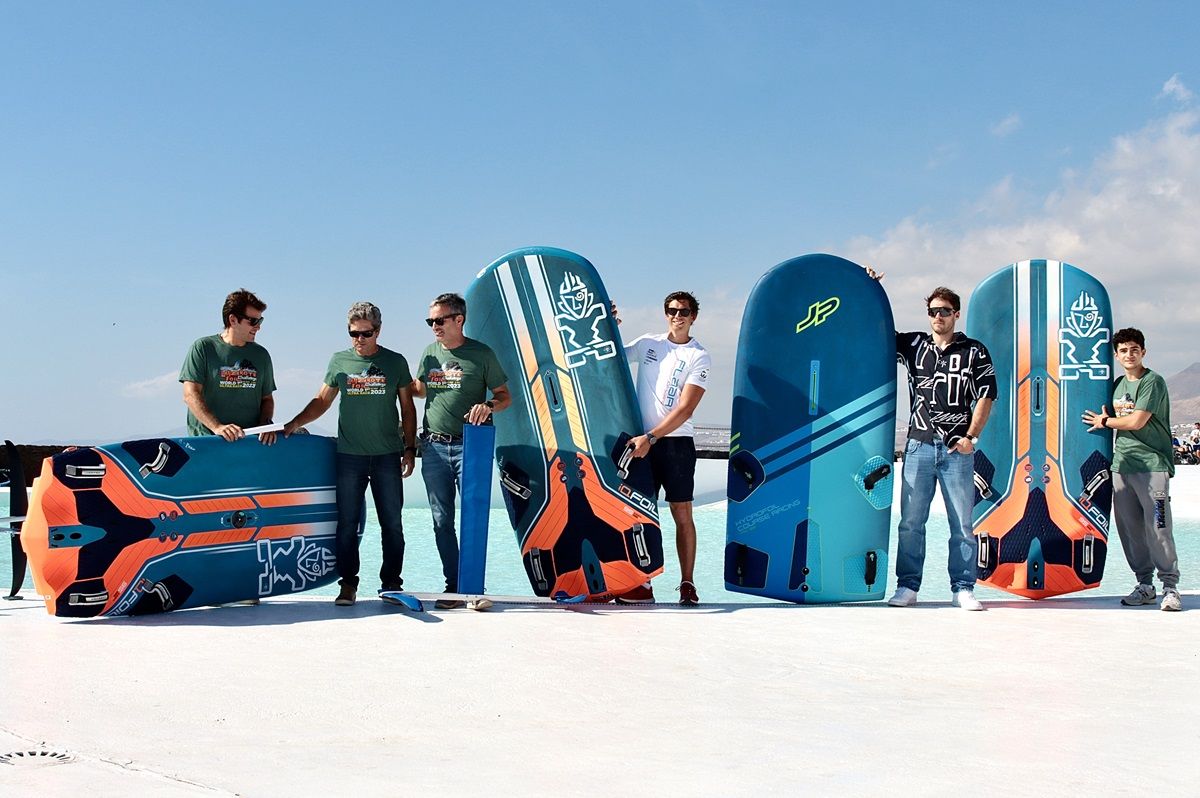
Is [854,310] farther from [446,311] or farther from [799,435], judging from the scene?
[446,311]

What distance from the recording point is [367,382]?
4211 mm

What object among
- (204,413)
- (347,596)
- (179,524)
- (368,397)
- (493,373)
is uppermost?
(493,373)

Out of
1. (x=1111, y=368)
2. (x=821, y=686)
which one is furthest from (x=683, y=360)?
(x=1111, y=368)

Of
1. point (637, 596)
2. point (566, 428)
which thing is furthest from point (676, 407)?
point (637, 596)

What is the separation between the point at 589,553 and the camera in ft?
15.1

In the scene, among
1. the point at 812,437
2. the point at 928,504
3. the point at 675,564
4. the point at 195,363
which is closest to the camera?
the point at 195,363

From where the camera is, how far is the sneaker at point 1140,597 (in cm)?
471

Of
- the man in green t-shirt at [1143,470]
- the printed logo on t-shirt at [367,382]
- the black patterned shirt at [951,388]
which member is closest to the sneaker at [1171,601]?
the man in green t-shirt at [1143,470]

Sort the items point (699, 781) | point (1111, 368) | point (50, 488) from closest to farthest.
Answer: point (699, 781)
point (50, 488)
point (1111, 368)

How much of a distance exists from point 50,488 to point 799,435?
10.6ft

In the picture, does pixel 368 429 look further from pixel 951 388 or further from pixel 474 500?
pixel 951 388

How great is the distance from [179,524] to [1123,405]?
4.33 meters

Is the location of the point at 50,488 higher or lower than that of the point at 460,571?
higher

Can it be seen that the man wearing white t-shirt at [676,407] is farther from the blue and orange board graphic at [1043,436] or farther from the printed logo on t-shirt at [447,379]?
the blue and orange board graphic at [1043,436]
